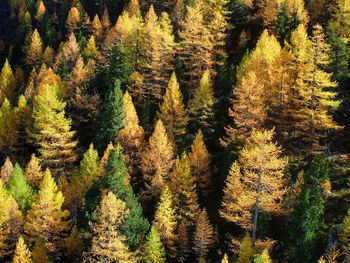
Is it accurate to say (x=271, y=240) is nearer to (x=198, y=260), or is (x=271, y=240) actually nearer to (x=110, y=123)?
(x=198, y=260)

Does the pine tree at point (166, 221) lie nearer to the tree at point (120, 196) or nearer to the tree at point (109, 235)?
the tree at point (120, 196)

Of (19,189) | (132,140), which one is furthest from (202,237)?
(19,189)

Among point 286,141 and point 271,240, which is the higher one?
point 286,141

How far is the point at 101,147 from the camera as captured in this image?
64.6m

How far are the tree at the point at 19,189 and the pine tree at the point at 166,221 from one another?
16.1 meters

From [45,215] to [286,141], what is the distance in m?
30.2

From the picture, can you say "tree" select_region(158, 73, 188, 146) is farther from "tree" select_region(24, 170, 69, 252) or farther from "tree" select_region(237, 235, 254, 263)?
"tree" select_region(237, 235, 254, 263)

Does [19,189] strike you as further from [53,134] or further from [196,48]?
[196,48]

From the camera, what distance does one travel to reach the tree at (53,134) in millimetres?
64812

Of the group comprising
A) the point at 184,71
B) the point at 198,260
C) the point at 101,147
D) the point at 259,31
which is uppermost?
the point at 259,31

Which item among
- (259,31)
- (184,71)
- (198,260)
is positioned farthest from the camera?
(259,31)

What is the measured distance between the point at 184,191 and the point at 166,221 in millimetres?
4192

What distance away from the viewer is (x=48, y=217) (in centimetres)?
5431

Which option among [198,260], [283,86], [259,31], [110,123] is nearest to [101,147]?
[110,123]
